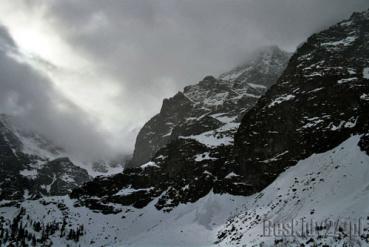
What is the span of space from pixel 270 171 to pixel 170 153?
69.7 m

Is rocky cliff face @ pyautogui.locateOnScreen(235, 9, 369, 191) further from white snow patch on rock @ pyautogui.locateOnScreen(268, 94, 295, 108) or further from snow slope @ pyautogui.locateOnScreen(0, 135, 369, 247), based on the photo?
snow slope @ pyautogui.locateOnScreen(0, 135, 369, 247)

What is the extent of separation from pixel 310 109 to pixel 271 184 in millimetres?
25653

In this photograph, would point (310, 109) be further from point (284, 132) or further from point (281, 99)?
point (281, 99)

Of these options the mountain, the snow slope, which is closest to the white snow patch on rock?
the mountain

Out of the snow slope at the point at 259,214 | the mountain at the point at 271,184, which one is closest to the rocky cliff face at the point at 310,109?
the mountain at the point at 271,184

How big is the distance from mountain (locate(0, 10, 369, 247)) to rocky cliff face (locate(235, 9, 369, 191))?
37 cm

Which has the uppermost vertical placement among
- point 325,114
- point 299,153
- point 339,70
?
point 339,70

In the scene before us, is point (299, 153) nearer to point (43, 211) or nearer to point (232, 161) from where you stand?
point (232, 161)

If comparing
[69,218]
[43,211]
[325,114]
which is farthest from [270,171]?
[43,211]

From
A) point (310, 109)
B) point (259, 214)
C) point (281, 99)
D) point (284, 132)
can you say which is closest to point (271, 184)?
point (284, 132)

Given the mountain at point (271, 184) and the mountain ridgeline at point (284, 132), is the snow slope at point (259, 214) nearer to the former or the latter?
the mountain at point (271, 184)

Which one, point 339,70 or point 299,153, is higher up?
point 339,70

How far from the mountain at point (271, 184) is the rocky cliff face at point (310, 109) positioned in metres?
0.37

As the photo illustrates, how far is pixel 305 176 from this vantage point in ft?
350
